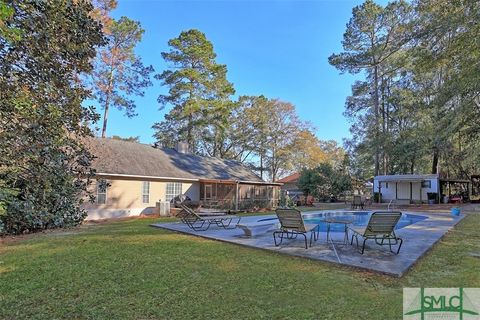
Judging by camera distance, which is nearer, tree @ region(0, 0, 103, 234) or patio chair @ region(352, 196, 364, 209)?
tree @ region(0, 0, 103, 234)

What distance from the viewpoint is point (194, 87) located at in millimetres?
33812

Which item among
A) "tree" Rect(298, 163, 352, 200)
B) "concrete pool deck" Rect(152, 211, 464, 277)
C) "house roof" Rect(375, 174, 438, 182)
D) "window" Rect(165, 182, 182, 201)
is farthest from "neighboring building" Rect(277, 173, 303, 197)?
"concrete pool deck" Rect(152, 211, 464, 277)

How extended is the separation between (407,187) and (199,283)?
1226 inches

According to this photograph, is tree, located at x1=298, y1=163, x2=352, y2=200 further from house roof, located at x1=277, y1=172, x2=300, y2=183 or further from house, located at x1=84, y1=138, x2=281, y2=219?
house roof, located at x1=277, y1=172, x2=300, y2=183

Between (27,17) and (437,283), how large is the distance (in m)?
6.72

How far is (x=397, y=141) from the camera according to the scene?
107ft

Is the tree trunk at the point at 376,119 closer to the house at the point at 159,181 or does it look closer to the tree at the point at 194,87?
the house at the point at 159,181

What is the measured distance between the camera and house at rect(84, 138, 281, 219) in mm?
18031

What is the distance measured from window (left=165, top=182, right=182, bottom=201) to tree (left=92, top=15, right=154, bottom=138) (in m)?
9.31

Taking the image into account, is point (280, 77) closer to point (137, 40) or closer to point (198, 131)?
point (198, 131)

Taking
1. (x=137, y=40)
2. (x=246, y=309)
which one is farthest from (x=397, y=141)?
(x=246, y=309)

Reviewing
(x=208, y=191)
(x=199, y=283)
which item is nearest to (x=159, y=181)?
(x=208, y=191)

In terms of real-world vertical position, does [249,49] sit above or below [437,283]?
above

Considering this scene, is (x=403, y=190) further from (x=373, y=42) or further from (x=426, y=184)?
(x=373, y=42)
